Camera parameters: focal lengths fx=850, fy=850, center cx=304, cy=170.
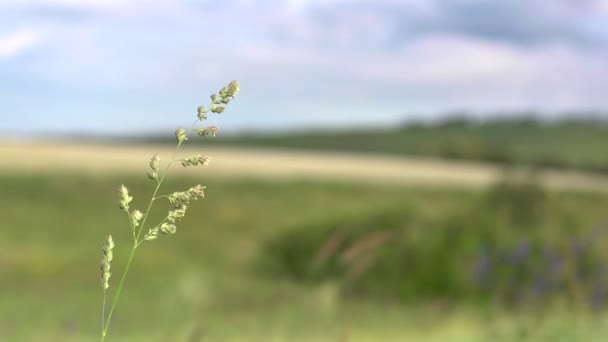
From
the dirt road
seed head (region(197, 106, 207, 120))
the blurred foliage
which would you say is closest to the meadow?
the dirt road

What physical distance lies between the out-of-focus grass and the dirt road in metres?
1.78

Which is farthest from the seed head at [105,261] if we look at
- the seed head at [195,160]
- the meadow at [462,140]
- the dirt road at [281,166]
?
the meadow at [462,140]

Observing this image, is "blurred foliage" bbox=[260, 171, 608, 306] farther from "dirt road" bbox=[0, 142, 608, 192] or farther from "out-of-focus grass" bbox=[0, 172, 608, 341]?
"dirt road" bbox=[0, 142, 608, 192]

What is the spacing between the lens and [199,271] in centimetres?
1644

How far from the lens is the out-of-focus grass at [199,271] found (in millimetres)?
7742

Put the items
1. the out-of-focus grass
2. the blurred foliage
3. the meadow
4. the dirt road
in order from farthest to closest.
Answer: the meadow
the dirt road
the blurred foliage
the out-of-focus grass

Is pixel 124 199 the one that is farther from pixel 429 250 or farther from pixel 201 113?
pixel 429 250

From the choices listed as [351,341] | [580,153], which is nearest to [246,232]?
[351,341]

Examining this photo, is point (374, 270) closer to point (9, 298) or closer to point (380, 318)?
point (380, 318)

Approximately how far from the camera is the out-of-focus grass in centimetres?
774

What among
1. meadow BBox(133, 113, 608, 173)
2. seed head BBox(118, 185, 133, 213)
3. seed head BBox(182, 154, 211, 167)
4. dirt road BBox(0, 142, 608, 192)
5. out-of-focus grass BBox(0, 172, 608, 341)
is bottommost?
seed head BBox(118, 185, 133, 213)

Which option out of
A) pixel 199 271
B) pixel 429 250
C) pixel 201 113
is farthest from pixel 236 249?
pixel 201 113

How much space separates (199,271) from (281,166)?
1533cm

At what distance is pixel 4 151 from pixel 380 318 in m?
21.8
